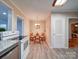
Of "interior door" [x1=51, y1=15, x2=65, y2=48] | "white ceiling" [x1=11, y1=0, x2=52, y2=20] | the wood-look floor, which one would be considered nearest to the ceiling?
"white ceiling" [x1=11, y1=0, x2=52, y2=20]

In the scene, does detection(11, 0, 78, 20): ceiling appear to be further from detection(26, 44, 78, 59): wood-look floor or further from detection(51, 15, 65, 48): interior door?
detection(26, 44, 78, 59): wood-look floor

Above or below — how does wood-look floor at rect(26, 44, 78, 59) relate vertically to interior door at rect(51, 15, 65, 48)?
below

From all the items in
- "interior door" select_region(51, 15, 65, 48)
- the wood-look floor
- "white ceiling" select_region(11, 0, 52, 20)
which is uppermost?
"white ceiling" select_region(11, 0, 52, 20)

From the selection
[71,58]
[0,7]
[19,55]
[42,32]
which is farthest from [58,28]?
[42,32]

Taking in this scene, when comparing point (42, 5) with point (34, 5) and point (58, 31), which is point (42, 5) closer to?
point (34, 5)

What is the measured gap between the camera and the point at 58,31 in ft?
25.6

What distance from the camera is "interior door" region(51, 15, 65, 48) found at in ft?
25.6

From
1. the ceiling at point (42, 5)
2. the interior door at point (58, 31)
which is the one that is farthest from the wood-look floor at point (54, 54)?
the ceiling at point (42, 5)

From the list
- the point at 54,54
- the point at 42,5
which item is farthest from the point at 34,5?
the point at 54,54

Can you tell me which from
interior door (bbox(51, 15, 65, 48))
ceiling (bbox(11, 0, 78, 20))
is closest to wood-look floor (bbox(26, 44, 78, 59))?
interior door (bbox(51, 15, 65, 48))

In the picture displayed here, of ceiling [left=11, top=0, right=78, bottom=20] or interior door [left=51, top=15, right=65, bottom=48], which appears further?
interior door [left=51, top=15, right=65, bottom=48]

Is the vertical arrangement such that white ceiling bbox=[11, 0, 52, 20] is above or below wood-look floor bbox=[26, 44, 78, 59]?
above

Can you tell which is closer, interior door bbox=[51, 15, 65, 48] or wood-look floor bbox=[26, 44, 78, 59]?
wood-look floor bbox=[26, 44, 78, 59]

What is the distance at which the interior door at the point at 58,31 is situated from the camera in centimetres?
779
